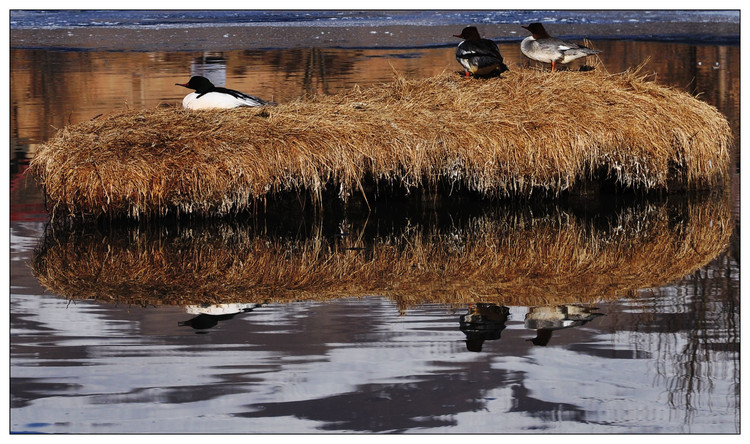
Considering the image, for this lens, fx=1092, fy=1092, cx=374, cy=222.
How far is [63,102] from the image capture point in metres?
17.4

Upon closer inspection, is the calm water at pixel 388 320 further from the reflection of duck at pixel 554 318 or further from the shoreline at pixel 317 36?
the shoreline at pixel 317 36

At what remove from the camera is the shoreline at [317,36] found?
88.9ft

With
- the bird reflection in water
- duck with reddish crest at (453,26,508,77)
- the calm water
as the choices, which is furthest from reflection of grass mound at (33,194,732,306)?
duck with reddish crest at (453,26,508,77)

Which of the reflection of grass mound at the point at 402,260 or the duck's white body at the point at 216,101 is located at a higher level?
the duck's white body at the point at 216,101

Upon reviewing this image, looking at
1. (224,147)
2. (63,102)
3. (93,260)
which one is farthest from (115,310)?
(63,102)

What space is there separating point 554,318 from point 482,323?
1.66 ft

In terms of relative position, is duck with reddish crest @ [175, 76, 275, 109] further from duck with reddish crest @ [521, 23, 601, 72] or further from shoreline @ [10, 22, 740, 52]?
shoreline @ [10, 22, 740, 52]

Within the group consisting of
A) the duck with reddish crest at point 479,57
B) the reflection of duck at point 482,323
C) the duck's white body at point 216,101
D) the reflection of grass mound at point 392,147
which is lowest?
the reflection of duck at point 482,323

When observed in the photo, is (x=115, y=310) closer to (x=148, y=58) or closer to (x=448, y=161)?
(x=448, y=161)

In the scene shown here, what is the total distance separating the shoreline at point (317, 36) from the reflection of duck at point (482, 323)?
19714mm

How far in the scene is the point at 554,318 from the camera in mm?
7344

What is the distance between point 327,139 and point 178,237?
1.67 metres

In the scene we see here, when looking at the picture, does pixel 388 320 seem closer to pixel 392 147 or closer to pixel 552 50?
pixel 392 147

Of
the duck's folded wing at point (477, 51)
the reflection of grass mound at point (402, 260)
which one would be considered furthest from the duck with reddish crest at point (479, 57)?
the reflection of grass mound at point (402, 260)
